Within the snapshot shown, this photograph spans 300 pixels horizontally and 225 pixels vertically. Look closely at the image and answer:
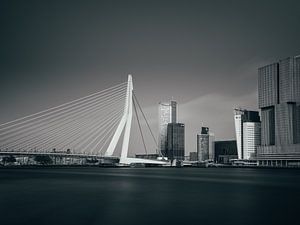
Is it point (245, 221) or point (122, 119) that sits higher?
point (122, 119)

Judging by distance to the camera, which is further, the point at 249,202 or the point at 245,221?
the point at 249,202

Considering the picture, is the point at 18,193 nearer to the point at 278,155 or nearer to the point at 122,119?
the point at 122,119

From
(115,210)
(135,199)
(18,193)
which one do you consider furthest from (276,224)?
(18,193)

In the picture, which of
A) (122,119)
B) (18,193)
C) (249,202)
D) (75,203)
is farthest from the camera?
(122,119)

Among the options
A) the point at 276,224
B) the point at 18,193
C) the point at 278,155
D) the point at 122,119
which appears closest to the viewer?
the point at 276,224

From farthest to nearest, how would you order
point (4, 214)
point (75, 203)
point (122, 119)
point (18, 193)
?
point (122, 119)
point (18, 193)
point (75, 203)
point (4, 214)

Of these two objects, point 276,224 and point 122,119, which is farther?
point 122,119

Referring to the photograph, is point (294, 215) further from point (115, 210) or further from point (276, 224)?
point (115, 210)

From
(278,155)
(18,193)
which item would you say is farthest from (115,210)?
(278,155)

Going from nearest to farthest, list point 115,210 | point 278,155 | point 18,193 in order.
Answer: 1. point 115,210
2. point 18,193
3. point 278,155
